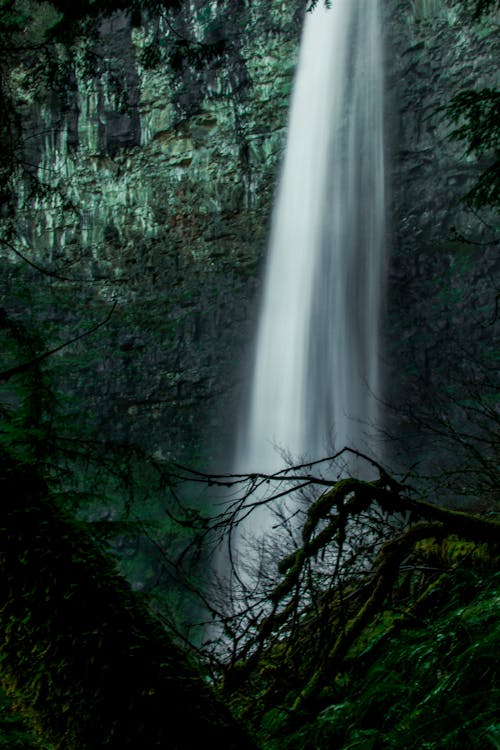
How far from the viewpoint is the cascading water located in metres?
22.9

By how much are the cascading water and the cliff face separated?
0.72 meters

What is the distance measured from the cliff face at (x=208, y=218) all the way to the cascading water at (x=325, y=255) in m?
0.72

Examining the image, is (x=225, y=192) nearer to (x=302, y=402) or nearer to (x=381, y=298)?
(x=381, y=298)

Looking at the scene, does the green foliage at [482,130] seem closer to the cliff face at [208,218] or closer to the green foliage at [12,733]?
the green foliage at [12,733]

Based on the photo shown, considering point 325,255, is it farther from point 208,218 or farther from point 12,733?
point 12,733

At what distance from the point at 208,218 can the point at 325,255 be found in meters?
6.16

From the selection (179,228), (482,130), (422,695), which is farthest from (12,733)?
(179,228)

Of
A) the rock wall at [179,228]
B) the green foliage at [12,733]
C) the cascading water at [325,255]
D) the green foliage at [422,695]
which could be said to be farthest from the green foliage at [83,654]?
the rock wall at [179,228]

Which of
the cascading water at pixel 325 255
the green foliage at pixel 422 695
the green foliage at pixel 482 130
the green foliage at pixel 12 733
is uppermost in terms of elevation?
the cascading water at pixel 325 255

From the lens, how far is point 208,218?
27000 mm

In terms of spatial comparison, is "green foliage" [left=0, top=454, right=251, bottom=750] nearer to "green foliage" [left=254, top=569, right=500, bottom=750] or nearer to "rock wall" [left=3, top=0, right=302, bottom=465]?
"green foliage" [left=254, top=569, right=500, bottom=750]

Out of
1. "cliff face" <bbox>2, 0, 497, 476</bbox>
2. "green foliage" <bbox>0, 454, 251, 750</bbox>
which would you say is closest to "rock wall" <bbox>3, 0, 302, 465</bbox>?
"cliff face" <bbox>2, 0, 497, 476</bbox>

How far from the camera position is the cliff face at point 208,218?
870 inches

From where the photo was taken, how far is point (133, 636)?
992mm
